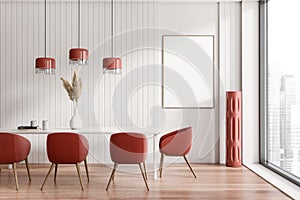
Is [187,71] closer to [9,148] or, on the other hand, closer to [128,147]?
[128,147]

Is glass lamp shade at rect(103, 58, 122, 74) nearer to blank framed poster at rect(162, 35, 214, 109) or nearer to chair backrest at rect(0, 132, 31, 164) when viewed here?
chair backrest at rect(0, 132, 31, 164)

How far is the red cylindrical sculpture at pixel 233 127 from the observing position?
254 inches

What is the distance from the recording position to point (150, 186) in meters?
5.03

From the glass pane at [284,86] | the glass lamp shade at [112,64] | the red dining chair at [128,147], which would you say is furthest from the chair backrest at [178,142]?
the glass pane at [284,86]

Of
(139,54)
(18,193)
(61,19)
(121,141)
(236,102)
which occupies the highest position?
(61,19)

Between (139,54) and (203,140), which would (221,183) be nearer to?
(203,140)

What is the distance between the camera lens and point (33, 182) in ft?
17.4

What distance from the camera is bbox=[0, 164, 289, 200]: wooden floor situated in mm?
4578

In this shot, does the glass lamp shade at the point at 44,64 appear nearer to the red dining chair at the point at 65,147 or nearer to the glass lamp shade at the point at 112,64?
the glass lamp shade at the point at 112,64

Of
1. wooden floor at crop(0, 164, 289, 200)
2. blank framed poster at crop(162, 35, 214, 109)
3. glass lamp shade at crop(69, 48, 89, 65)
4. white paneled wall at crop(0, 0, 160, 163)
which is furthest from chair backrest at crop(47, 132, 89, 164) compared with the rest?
blank framed poster at crop(162, 35, 214, 109)

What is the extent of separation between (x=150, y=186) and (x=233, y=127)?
197 cm

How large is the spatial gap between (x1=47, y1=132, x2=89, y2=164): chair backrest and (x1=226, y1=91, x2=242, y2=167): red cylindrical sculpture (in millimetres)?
2427

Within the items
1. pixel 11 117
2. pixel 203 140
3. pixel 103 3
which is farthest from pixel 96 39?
pixel 203 140

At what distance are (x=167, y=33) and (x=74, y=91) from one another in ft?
6.45
